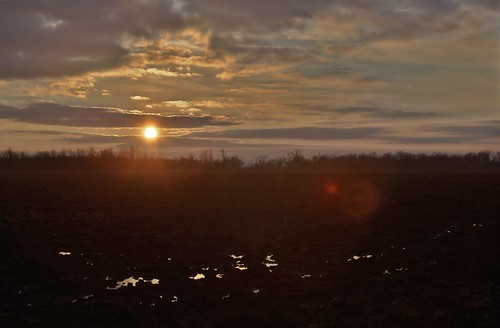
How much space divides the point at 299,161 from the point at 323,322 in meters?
108

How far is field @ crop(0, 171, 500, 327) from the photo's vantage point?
36.8ft

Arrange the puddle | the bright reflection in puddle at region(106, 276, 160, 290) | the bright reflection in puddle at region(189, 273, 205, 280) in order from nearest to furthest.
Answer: the bright reflection in puddle at region(106, 276, 160, 290) → the bright reflection in puddle at region(189, 273, 205, 280) → the puddle

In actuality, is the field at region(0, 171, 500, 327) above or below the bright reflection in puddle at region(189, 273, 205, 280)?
above

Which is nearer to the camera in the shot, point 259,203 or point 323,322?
point 323,322

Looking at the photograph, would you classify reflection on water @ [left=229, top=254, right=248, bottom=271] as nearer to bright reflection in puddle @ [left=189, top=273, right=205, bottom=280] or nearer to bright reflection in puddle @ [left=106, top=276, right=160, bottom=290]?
bright reflection in puddle @ [left=189, top=273, right=205, bottom=280]

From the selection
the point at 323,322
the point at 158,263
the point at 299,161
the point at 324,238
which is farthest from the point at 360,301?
the point at 299,161

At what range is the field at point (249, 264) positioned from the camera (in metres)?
11.2

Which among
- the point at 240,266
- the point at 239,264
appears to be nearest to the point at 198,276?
the point at 240,266

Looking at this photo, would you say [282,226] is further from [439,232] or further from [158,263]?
[158,263]

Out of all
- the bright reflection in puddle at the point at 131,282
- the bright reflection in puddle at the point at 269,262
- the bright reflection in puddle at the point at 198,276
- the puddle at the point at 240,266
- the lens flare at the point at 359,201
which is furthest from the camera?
the lens flare at the point at 359,201

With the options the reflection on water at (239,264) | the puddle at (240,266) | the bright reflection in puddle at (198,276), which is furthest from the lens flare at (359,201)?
the bright reflection in puddle at (198,276)

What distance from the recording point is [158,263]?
16125 mm

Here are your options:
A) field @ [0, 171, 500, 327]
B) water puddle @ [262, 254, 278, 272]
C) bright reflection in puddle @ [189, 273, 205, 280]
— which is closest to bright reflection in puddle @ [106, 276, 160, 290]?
field @ [0, 171, 500, 327]

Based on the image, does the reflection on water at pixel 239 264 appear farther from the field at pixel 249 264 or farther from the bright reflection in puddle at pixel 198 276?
the bright reflection in puddle at pixel 198 276
